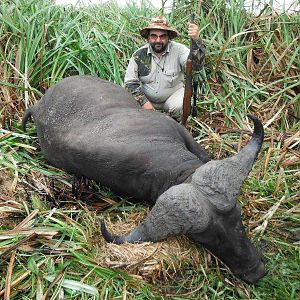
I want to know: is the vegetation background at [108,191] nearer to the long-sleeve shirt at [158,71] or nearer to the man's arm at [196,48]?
the long-sleeve shirt at [158,71]

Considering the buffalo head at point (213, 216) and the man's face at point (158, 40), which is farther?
the man's face at point (158, 40)

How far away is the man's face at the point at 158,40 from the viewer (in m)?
5.88

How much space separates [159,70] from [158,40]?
12.8 inches

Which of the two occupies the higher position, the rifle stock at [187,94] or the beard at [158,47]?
the beard at [158,47]

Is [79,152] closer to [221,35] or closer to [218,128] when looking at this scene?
[218,128]

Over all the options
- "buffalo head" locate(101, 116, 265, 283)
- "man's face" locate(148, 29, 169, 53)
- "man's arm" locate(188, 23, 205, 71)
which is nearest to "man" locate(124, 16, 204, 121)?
"man's face" locate(148, 29, 169, 53)

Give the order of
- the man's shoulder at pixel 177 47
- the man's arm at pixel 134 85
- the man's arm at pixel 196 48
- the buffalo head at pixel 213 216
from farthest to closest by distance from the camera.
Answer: the man's shoulder at pixel 177 47 → the man's arm at pixel 134 85 → the man's arm at pixel 196 48 → the buffalo head at pixel 213 216

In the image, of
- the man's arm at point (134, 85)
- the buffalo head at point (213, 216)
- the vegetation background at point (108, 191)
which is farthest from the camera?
the man's arm at point (134, 85)

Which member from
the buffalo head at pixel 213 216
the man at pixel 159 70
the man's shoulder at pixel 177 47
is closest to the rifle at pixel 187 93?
the man at pixel 159 70

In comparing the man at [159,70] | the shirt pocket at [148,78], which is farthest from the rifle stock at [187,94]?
the shirt pocket at [148,78]

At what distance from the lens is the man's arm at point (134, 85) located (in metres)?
5.80

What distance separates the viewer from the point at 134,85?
594 cm

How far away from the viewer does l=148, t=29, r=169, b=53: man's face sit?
5.88 metres

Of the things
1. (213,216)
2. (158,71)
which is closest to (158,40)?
(158,71)
